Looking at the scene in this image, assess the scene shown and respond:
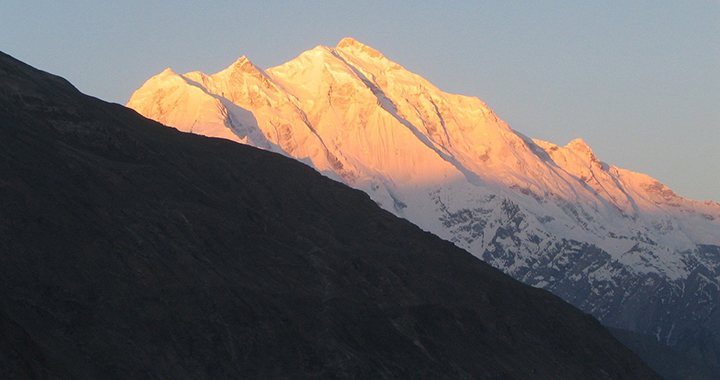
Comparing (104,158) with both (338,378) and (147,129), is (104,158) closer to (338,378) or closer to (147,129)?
(147,129)

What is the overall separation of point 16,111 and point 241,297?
37726 mm

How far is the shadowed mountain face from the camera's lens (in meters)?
107

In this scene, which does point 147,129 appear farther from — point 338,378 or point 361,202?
point 338,378

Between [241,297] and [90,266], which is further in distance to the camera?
[241,297]

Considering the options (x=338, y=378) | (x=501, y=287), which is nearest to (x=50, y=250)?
(x=338, y=378)

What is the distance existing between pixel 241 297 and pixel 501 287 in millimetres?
52565

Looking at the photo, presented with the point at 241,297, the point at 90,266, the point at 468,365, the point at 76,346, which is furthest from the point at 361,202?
the point at 76,346

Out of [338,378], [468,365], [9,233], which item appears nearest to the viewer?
[9,233]

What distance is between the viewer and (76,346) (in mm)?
100000

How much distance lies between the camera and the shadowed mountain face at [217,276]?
107 metres

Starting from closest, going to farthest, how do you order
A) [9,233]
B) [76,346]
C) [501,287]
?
1. [76,346]
2. [9,233]
3. [501,287]

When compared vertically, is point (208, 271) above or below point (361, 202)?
below

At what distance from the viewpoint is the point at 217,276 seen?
413ft

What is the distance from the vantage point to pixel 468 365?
5458 inches
